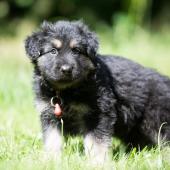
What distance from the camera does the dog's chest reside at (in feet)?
17.8

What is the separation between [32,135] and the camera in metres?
6.12

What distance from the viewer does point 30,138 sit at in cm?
602

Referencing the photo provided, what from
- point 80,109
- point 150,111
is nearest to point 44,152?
point 80,109

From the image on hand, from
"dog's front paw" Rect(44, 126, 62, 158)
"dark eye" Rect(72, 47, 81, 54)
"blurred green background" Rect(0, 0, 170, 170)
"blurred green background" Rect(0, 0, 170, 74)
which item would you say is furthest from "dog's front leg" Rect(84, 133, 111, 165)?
"blurred green background" Rect(0, 0, 170, 74)

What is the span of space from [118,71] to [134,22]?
7538mm

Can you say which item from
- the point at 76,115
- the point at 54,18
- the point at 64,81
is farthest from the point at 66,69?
the point at 54,18

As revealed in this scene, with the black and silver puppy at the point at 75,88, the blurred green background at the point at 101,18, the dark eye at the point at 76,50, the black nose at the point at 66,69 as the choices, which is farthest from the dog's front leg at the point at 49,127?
the blurred green background at the point at 101,18

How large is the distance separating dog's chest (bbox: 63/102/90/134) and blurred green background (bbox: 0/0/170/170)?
169mm

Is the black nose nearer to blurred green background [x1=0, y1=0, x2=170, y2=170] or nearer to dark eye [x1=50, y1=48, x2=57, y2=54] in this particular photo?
dark eye [x1=50, y1=48, x2=57, y2=54]

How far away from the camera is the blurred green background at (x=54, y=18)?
505cm

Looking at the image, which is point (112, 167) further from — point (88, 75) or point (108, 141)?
point (88, 75)

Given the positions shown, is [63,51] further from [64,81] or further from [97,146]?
[97,146]

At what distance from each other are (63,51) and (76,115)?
1.95 ft

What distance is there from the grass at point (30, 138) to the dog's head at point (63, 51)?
64 centimetres
